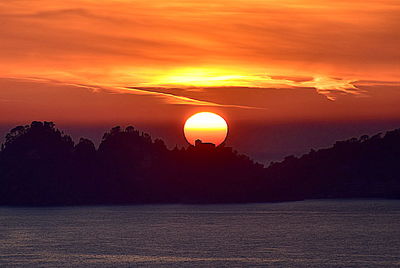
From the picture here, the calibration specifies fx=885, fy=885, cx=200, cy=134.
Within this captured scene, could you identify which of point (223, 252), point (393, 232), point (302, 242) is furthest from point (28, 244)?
point (393, 232)

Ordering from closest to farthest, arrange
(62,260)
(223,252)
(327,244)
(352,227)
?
1. (62,260)
2. (223,252)
3. (327,244)
4. (352,227)

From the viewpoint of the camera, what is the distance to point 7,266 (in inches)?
4663

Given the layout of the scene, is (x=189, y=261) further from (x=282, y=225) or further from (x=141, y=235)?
(x=282, y=225)

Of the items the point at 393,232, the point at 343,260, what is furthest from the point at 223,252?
the point at 393,232

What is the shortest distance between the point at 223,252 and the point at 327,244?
76.5ft

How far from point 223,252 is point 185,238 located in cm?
2896

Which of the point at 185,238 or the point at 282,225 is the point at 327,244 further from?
the point at 282,225

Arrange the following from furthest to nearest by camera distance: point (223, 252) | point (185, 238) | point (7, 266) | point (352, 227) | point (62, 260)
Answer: point (352, 227) → point (185, 238) → point (223, 252) → point (62, 260) → point (7, 266)

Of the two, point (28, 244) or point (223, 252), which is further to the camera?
point (28, 244)

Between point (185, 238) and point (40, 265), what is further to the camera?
point (185, 238)

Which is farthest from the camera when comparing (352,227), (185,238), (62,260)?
(352,227)

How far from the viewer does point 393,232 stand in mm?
175375

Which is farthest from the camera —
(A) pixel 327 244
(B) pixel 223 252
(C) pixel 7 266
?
(A) pixel 327 244

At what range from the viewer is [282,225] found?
19712cm
